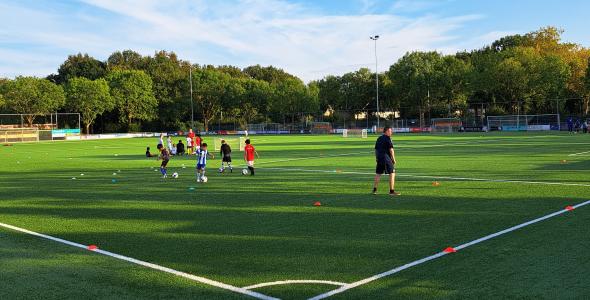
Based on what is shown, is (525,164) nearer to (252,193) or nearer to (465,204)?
(465,204)

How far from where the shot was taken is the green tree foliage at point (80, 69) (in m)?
108

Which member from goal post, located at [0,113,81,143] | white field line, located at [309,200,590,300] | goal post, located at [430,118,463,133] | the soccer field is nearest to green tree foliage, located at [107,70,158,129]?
goal post, located at [0,113,81,143]

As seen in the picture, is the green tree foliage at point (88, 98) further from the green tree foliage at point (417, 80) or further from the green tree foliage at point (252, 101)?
the green tree foliage at point (417, 80)

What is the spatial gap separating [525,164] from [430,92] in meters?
63.5

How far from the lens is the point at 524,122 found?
232 feet

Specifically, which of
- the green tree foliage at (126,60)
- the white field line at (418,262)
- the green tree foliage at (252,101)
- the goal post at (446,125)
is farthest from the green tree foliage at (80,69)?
the white field line at (418,262)

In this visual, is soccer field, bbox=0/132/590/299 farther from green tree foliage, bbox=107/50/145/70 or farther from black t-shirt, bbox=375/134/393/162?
green tree foliage, bbox=107/50/145/70

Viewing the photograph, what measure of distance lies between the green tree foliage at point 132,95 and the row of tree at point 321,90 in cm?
19

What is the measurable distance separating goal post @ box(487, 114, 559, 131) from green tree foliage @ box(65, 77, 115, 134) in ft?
211

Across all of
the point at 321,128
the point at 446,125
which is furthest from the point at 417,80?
the point at 321,128

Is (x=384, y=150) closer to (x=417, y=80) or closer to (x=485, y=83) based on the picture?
(x=485, y=83)

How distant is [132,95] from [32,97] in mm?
16840

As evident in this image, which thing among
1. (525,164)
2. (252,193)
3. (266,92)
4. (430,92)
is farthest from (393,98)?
(252,193)

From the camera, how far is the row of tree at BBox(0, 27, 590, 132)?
7588 centimetres
